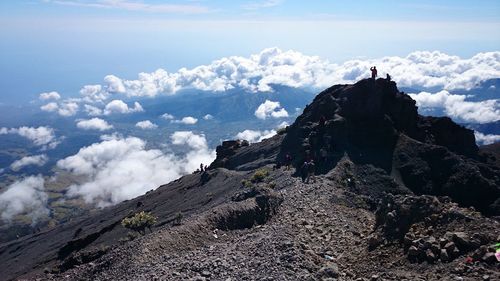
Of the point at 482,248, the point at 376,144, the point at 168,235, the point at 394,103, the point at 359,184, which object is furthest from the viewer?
the point at 394,103

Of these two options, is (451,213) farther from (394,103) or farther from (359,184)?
(394,103)

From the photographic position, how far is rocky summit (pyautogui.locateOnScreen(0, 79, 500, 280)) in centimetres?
2567

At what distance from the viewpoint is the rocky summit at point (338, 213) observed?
84.2 feet

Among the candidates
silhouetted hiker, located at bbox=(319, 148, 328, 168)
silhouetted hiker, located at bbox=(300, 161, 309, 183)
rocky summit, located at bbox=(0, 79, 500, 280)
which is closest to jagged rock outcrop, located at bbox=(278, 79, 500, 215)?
silhouetted hiker, located at bbox=(319, 148, 328, 168)

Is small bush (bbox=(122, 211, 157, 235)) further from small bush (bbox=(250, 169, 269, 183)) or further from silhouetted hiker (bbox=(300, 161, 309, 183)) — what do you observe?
silhouetted hiker (bbox=(300, 161, 309, 183))

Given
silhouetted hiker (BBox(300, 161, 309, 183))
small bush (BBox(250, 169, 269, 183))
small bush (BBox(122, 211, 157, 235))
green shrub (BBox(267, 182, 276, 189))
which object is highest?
silhouetted hiker (BBox(300, 161, 309, 183))

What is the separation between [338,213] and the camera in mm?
37000

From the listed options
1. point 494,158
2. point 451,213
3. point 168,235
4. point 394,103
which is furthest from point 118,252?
point 494,158

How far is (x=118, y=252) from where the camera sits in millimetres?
32688

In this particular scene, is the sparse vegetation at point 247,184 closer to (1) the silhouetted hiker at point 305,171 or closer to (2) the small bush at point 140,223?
(1) the silhouetted hiker at point 305,171

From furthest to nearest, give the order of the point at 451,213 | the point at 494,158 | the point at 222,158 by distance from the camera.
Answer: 1. the point at 222,158
2. the point at 494,158
3. the point at 451,213

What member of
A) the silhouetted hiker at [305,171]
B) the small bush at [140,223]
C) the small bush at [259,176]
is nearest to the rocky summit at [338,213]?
the small bush at [259,176]

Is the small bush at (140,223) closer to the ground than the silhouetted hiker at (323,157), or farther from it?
closer to the ground

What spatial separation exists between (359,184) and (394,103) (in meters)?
20.4
